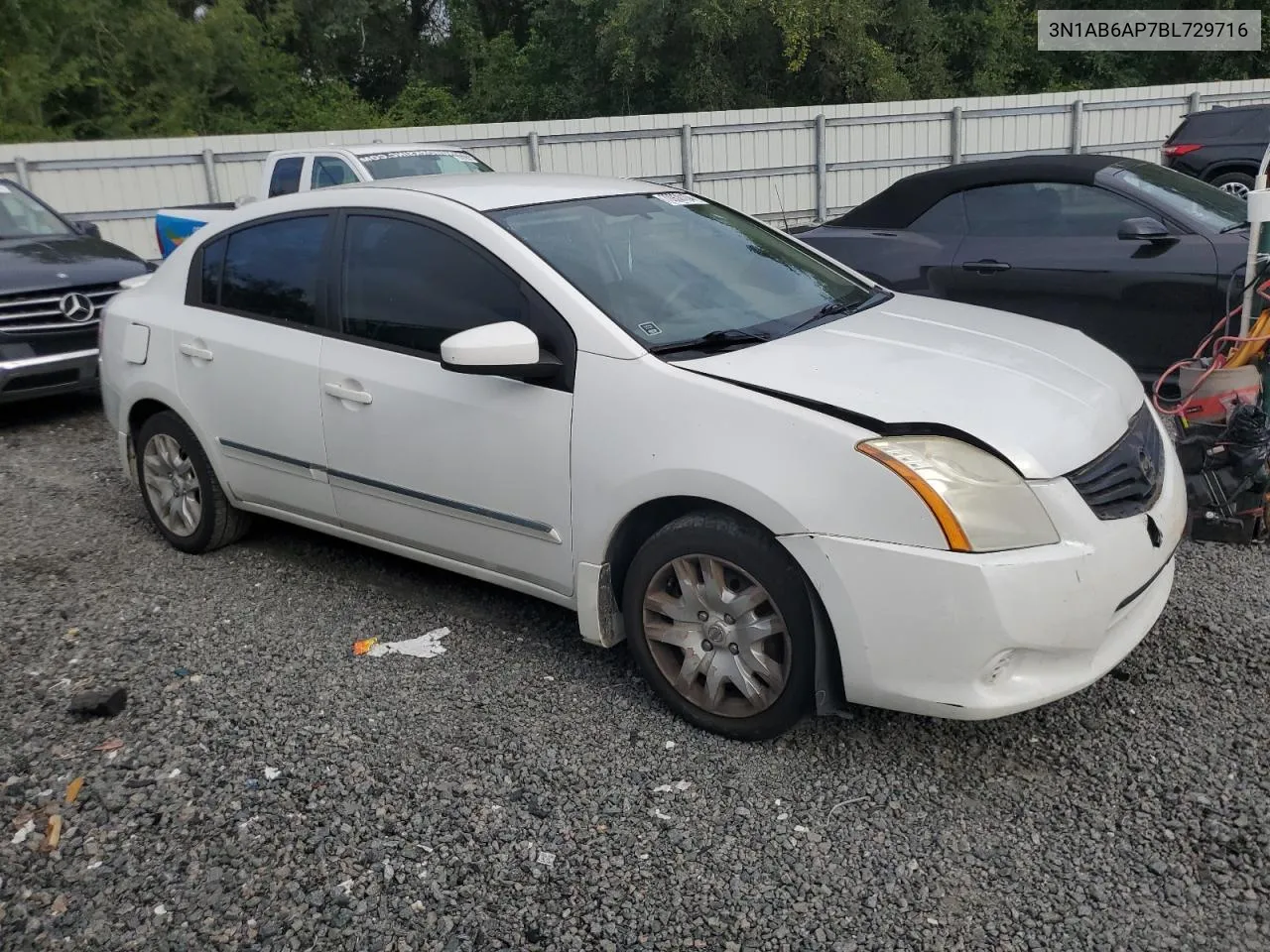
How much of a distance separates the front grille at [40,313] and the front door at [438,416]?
4468mm

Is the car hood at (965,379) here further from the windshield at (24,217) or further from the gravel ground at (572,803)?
the windshield at (24,217)

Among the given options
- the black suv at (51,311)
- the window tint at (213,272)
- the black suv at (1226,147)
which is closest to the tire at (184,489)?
the window tint at (213,272)

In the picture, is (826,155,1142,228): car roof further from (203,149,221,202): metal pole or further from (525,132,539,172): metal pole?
(203,149,221,202): metal pole

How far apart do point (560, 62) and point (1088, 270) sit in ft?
75.1

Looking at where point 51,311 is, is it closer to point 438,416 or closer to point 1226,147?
point 438,416

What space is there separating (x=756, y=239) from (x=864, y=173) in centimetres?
1464

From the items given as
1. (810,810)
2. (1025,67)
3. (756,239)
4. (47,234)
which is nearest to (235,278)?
(756,239)

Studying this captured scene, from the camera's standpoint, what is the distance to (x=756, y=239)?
453 cm

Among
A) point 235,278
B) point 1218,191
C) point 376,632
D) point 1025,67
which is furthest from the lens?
point 1025,67

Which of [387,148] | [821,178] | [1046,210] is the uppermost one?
[387,148]

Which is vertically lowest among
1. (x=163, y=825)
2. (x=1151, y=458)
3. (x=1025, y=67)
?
(x=163, y=825)

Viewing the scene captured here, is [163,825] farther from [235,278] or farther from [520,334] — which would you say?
[235,278]

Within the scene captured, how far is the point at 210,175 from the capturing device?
50.5 feet

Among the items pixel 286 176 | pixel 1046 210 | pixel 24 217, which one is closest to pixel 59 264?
pixel 24 217
